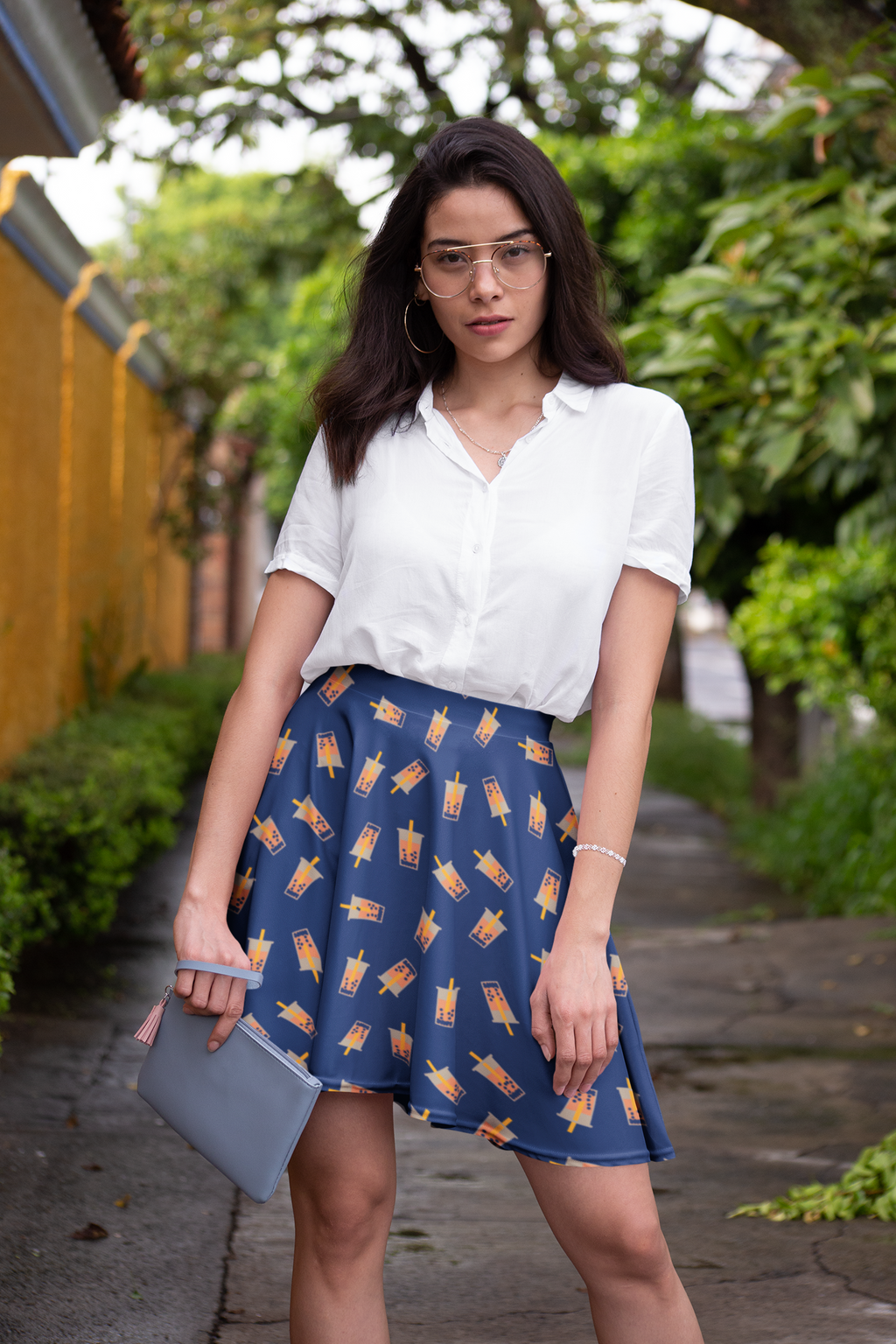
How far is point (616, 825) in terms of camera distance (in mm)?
1684

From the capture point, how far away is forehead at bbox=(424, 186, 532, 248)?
1789 mm

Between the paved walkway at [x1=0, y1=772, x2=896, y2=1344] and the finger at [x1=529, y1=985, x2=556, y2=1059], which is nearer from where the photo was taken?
the finger at [x1=529, y1=985, x2=556, y2=1059]

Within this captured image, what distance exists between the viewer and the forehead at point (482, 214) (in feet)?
5.87

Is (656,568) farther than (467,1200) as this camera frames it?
No

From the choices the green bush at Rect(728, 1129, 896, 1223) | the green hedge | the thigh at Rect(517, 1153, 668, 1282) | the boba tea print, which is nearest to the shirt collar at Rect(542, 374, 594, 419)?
the boba tea print

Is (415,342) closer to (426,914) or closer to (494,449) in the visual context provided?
(494,449)

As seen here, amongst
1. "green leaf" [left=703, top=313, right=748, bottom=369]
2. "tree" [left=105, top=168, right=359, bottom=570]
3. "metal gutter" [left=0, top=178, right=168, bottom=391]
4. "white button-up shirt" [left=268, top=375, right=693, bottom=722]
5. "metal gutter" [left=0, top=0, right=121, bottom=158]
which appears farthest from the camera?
"tree" [left=105, top=168, right=359, bottom=570]

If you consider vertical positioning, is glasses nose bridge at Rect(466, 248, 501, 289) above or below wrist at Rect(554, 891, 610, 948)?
above

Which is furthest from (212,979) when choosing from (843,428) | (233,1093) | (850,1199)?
(843,428)

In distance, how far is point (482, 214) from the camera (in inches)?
70.4

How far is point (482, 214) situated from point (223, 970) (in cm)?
104

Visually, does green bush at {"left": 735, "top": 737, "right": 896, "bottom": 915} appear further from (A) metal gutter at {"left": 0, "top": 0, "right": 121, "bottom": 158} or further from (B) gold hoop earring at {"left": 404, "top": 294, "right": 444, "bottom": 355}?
(B) gold hoop earring at {"left": 404, "top": 294, "right": 444, "bottom": 355}

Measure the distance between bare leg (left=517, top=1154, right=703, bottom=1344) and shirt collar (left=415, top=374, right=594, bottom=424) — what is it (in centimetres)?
97

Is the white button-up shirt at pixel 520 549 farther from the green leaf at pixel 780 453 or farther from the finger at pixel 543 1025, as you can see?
the green leaf at pixel 780 453
